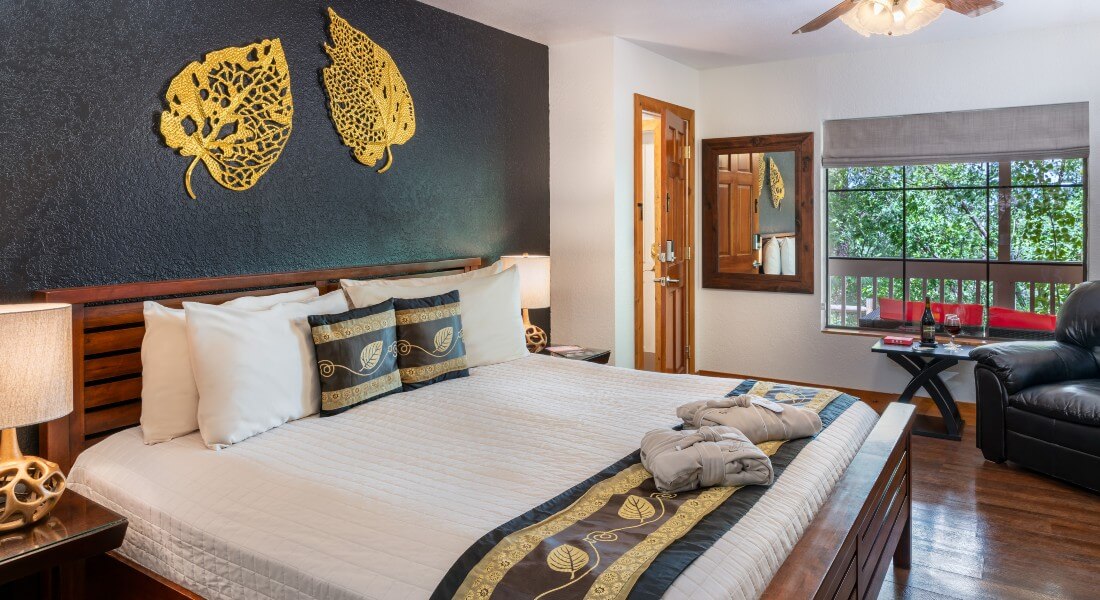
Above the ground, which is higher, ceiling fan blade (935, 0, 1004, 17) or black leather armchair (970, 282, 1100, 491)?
ceiling fan blade (935, 0, 1004, 17)

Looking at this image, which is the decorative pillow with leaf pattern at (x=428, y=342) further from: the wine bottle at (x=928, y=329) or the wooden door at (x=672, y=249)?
the wine bottle at (x=928, y=329)

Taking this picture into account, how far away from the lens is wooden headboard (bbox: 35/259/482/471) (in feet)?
8.21

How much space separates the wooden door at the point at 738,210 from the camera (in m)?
5.83

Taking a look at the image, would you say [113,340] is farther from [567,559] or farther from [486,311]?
[567,559]

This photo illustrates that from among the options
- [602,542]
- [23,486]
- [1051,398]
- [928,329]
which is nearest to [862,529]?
[602,542]

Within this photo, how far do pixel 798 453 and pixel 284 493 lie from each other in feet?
4.88

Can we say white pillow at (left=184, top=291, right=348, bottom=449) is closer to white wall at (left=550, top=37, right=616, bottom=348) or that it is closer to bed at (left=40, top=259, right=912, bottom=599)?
bed at (left=40, top=259, right=912, bottom=599)

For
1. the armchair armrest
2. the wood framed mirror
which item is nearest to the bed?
the armchair armrest

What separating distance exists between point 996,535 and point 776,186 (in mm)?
3152


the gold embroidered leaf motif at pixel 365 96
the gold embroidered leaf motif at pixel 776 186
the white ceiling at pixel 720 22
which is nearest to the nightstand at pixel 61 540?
the gold embroidered leaf motif at pixel 365 96

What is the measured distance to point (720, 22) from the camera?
14.5 feet

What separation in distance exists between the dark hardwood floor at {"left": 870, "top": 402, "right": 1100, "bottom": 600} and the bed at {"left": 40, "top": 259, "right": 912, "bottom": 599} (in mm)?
220

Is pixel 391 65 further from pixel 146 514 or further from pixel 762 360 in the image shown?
pixel 762 360

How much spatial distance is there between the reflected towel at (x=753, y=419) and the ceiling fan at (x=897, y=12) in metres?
1.49
